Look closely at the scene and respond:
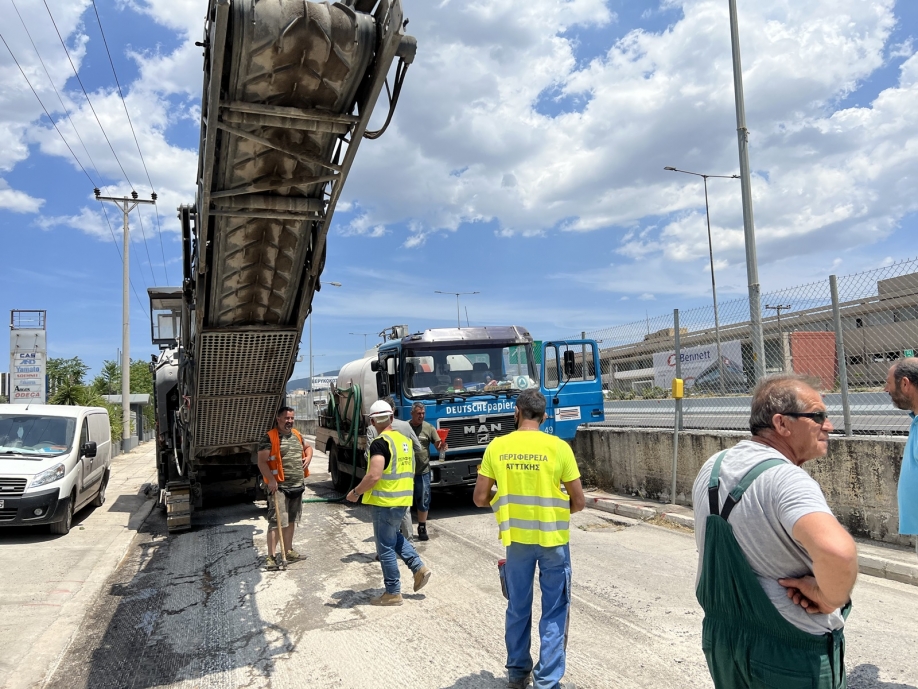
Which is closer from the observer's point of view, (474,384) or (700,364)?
(474,384)

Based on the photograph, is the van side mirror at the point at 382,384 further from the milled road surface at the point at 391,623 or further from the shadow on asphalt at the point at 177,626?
the shadow on asphalt at the point at 177,626

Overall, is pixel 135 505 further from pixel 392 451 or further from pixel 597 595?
pixel 597 595

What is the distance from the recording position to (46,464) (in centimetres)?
853

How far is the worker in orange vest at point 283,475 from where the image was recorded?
6.71 metres

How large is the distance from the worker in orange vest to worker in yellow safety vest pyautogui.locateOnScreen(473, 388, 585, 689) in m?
3.67

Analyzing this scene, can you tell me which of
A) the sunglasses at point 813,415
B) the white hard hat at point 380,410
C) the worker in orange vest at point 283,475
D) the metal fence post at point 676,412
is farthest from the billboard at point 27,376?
the sunglasses at point 813,415

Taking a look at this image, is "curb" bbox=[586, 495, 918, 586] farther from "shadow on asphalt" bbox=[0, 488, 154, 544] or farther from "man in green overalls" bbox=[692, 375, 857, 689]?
"shadow on asphalt" bbox=[0, 488, 154, 544]

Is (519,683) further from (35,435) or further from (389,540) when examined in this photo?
(35,435)

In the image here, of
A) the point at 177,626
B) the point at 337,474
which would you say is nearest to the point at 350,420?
the point at 337,474

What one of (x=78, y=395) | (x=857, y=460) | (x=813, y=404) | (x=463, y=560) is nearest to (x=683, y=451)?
(x=857, y=460)

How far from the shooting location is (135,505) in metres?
11.7

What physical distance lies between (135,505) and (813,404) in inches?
484

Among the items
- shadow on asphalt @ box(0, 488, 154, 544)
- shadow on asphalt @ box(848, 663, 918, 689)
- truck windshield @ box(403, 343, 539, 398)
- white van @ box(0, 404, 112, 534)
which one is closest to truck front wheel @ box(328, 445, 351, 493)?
shadow on asphalt @ box(0, 488, 154, 544)

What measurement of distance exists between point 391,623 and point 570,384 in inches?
236
